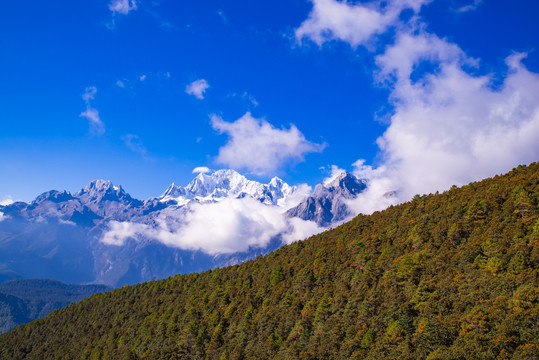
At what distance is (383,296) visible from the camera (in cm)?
6762

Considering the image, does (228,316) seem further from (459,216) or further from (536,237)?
(536,237)

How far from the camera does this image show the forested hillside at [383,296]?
48031 millimetres

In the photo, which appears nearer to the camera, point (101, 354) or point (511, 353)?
point (511, 353)

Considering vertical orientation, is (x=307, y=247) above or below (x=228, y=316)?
above

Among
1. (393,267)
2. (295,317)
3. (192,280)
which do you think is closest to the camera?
(393,267)

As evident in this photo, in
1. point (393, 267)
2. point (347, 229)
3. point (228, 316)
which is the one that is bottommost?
point (228, 316)

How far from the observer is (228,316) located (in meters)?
104

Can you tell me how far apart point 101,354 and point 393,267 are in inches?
4749

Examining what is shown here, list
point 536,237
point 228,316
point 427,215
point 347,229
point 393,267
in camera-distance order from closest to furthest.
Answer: point 536,237 → point 393,267 → point 427,215 → point 228,316 → point 347,229

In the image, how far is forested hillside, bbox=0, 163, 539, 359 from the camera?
48.0m

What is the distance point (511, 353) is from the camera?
3975cm

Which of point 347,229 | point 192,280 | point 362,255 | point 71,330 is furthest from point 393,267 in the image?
point 71,330

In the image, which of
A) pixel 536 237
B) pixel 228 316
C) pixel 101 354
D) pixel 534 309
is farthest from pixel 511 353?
pixel 101 354

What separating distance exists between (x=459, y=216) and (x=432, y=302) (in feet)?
108
